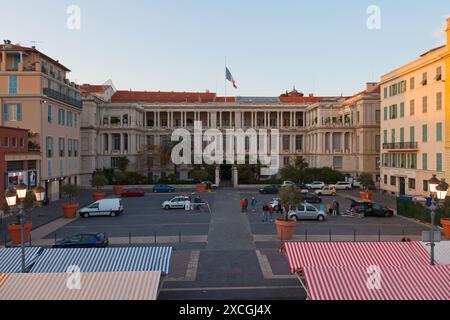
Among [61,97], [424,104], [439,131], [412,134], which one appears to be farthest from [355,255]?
[61,97]

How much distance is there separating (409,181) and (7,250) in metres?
43.0

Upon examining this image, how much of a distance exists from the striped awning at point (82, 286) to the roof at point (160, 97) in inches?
2744

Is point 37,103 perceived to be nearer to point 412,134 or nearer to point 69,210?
point 69,210

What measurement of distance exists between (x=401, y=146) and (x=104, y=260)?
1626 inches

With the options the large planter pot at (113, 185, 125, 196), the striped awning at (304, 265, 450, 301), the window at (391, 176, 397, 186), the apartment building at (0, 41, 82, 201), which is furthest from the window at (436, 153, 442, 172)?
the apartment building at (0, 41, 82, 201)

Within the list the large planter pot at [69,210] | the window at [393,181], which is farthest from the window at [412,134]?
the large planter pot at [69,210]

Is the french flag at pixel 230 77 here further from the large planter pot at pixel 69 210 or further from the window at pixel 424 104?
the large planter pot at pixel 69 210

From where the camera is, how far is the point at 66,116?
171ft

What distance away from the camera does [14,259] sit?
15938 mm

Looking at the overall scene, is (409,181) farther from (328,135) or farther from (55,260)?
(55,260)

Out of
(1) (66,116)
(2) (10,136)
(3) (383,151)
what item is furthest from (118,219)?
(3) (383,151)

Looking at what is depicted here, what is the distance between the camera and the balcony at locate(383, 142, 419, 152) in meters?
45.4

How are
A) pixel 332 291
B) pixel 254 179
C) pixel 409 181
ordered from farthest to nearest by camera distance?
pixel 254 179, pixel 409 181, pixel 332 291

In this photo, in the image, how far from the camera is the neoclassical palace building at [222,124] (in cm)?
6475
